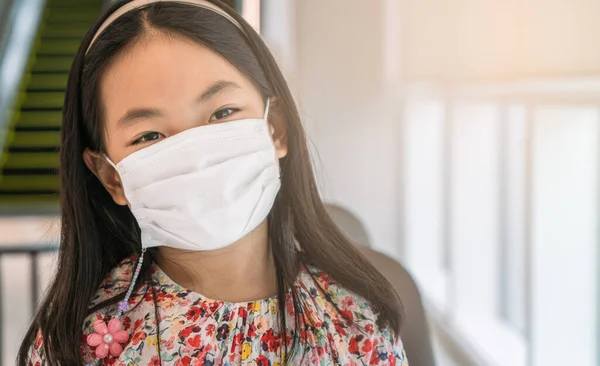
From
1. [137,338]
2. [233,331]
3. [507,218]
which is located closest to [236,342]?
[233,331]

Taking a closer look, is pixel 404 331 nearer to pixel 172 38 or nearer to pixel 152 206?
pixel 152 206

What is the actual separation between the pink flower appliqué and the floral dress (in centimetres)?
1

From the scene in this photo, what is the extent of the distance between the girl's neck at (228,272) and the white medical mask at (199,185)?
0.05m

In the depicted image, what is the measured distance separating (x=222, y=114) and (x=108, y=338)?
13.6 inches

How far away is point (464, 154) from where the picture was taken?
2568mm

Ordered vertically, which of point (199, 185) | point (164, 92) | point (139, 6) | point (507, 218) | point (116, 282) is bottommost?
point (507, 218)

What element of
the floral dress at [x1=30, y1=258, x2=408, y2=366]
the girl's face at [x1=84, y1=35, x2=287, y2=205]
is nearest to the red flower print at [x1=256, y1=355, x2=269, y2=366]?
the floral dress at [x1=30, y1=258, x2=408, y2=366]

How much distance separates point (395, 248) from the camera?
301 centimetres

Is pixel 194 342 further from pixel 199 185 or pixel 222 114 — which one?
pixel 222 114

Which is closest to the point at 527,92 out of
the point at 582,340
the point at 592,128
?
the point at 592,128

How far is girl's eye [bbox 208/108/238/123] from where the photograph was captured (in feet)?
3.23

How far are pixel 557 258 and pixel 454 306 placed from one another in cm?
84

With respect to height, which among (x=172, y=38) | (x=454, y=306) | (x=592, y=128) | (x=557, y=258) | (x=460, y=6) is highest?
(x=460, y=6)

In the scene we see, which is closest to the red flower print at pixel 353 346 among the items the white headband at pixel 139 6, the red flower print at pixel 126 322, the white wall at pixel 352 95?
the red flower print at pixel 126 322
